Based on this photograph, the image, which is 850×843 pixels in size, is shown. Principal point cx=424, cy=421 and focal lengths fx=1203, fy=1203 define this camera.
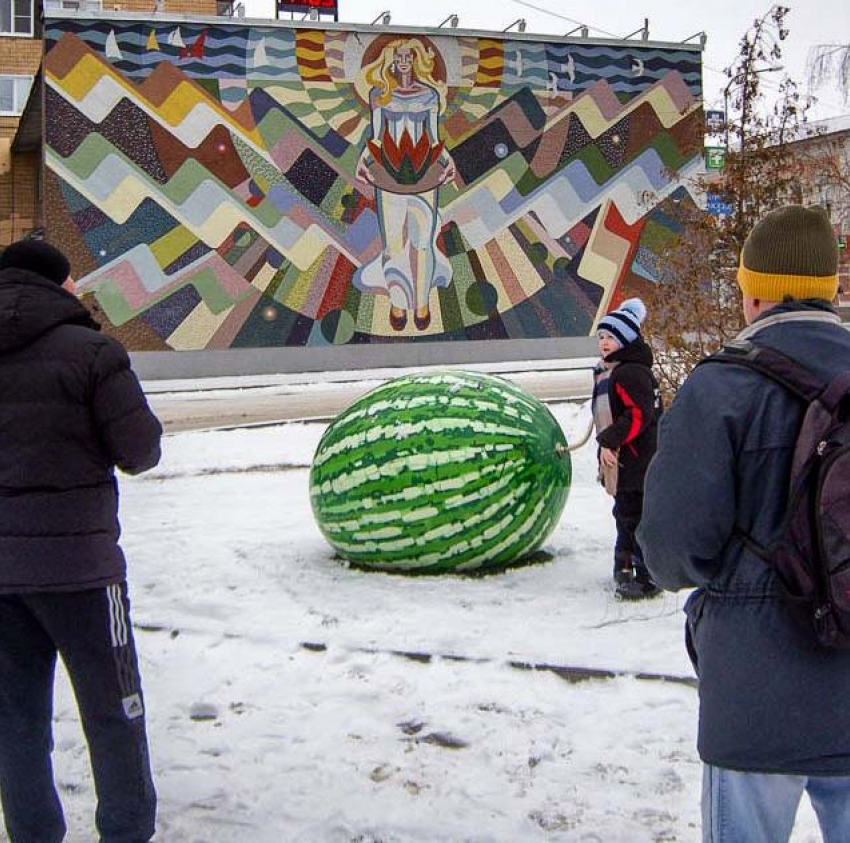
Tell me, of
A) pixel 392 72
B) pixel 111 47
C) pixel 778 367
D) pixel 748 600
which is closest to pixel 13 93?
pixel 111 47

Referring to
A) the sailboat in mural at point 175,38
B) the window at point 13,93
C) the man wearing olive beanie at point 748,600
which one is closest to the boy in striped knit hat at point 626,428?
the man wearing olive beanie at point 748,600

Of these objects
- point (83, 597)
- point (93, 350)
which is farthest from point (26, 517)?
point (93, 350)

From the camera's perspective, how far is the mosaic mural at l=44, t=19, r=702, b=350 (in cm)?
2355

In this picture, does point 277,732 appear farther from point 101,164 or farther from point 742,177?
point 101,164

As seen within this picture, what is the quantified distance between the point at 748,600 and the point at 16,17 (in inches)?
1402

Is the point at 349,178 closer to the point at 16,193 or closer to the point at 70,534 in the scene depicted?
the point at 16,193

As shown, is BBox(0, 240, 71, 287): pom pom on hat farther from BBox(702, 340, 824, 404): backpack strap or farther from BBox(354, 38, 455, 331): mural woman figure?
BBox(354, 38, 455, 331): mural woman figure

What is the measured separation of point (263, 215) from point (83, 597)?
21.7 meters

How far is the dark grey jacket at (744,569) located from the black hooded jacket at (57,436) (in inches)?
66.8

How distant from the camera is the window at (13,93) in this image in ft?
108

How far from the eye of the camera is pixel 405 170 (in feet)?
84.0

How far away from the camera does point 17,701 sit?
3.57 metres

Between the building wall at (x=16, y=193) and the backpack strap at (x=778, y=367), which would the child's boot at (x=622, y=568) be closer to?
the backpack strap at (x=778, y=367)

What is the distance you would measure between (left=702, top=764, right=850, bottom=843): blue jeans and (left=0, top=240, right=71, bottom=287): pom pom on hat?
7.69 feet
